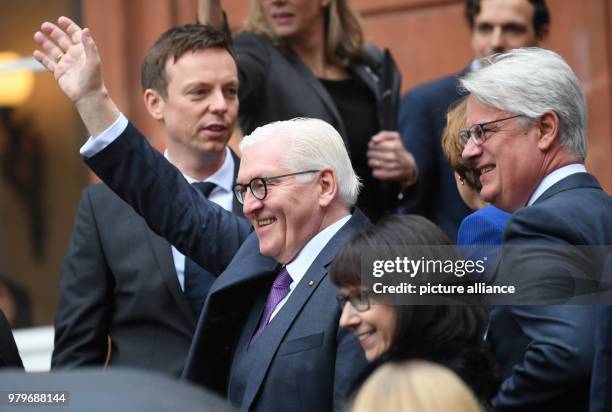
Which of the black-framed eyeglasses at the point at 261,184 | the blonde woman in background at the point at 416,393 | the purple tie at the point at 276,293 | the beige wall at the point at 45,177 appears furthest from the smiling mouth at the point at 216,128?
the beige wall at the point at 45,177

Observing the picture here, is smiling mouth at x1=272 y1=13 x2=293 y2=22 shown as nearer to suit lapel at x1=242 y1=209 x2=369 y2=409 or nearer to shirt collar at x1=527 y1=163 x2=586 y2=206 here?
suit lapel at x1=242 y1=209 x2=369 y2=409

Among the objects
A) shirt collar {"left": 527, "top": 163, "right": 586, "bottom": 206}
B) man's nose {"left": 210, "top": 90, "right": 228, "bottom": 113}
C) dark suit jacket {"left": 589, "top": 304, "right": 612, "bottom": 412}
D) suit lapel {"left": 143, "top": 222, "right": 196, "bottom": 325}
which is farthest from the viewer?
man's nose {"left": 210, "top": 90, "right": 228, "bottom": 113}

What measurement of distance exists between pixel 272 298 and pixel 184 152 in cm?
106

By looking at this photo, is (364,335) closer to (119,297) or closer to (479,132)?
(479,132)

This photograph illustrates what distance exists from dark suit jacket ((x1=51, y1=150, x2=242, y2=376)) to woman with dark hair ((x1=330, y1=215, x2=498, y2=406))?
1.18 meters

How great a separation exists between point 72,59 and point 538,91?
54.4 inches

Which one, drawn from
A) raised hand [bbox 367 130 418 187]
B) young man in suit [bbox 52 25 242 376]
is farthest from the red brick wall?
young man in suit [bbox 52 25 242 376]

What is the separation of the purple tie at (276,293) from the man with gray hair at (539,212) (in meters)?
0.63

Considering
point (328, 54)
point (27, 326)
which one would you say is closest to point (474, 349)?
point (328, 54)

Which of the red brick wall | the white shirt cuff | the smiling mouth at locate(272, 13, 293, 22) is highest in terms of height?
the white shirt cuff

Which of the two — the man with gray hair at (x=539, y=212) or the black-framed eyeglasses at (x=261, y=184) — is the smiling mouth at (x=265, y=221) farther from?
the man with gray hair at (x=539, y=212)

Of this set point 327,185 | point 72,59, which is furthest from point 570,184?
point 72,59

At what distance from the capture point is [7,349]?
415 centimetres

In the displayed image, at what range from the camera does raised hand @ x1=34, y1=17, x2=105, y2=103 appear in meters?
4.10
